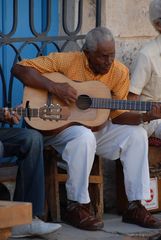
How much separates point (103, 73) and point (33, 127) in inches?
25.0

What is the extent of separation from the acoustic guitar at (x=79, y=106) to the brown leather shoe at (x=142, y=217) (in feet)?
2.02

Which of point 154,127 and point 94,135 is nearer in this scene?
point 94,135

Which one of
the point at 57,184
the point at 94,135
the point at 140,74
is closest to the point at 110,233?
the point at 57,184

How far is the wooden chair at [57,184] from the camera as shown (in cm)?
561

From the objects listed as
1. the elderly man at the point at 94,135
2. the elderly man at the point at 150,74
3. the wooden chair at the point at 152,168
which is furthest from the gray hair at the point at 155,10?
the wooden chair at the point at 152,168

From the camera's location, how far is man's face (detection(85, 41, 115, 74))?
Answer: 546 cm

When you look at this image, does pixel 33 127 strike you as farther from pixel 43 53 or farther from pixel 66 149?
pixel 43 53

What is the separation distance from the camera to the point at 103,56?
5469 mm

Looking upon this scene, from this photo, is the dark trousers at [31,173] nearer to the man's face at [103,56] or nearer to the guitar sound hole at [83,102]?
the guitar sound hole at [83,102]

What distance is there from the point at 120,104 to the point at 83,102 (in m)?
0.25

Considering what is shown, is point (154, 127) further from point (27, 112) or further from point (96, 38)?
point (27, 112)

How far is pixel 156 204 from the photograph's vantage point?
5996 millimetres

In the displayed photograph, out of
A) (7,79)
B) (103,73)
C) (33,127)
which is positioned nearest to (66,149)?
(33,127)

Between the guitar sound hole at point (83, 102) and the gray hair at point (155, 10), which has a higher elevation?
the gray hair at point (155, 10)
